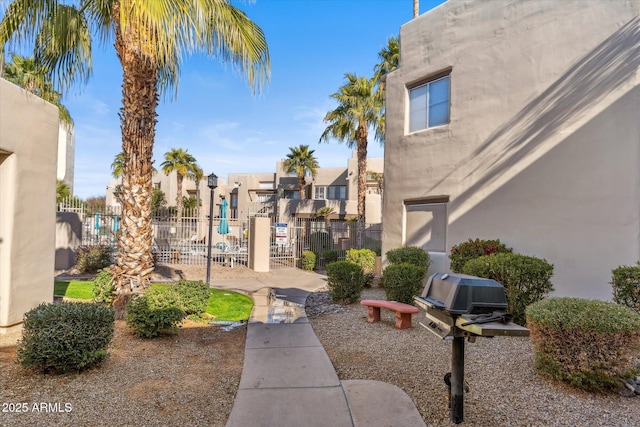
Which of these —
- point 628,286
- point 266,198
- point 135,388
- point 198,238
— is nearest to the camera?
point 135,388

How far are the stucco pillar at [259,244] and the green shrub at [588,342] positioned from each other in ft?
41.6

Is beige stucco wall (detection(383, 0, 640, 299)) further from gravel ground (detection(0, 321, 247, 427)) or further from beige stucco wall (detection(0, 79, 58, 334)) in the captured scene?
beige stucco wall (detection(0, 79, 58, 334))

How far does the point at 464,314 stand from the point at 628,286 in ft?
13.7

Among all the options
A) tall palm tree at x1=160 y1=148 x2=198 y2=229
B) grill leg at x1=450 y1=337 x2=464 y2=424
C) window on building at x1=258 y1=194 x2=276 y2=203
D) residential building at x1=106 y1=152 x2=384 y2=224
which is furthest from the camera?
window on building at x1=258 y1=194 x2=276 y2=203

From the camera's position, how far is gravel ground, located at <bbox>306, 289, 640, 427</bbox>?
347cm

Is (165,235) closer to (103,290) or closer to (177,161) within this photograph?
(103,290)

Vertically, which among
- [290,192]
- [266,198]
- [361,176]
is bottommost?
[361,176]

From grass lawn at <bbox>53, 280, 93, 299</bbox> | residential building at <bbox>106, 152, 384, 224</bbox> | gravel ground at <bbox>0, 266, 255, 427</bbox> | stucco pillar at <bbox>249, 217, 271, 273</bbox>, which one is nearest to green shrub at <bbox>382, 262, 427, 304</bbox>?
gravel ground at <bbox>0, 266, 255, 427</bbox>

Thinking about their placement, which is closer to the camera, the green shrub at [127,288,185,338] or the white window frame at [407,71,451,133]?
the green shrub at [127,288,185,338]

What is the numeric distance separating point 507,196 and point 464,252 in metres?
1.64

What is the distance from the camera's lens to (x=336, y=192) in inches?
1490

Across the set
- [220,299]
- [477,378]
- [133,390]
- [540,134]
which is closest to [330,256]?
[220,299]

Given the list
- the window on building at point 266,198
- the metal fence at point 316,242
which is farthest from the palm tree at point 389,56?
the window on building at point 266,198

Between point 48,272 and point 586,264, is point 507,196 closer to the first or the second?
point 586,264
